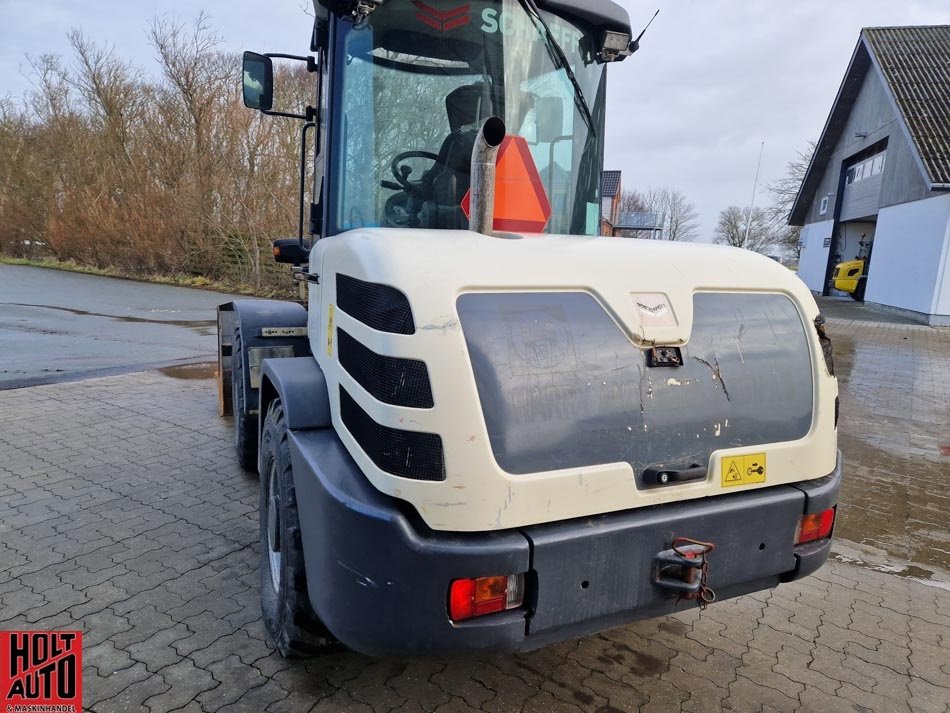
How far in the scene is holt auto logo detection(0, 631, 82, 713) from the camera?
2188 mm

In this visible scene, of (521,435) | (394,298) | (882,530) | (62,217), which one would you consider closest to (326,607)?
(521,435)

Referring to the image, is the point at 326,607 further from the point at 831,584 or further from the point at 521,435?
the point at 831,584

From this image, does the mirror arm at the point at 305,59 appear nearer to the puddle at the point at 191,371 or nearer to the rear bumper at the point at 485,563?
the rear bumper at the point at 485,563

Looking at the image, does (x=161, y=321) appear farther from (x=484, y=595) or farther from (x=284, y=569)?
(x=484, y=595)

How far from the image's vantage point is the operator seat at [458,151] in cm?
272

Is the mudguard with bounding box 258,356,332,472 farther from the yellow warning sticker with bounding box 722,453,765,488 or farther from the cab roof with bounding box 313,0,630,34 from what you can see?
the cab roof with bounding box 313,0,630,34

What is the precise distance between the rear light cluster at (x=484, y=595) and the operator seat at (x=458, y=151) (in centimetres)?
159

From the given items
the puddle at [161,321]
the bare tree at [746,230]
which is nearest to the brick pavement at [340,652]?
the puddle at [161,321]

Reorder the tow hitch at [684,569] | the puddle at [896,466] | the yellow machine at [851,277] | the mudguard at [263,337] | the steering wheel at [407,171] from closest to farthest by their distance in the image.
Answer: the tow hitch at [684,569]
the steering wheel at [407,171]
the puddle at [896,466]
the mudguard at [263,337]
the yellow machine at [851,277]

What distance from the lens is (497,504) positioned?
5.42 ft

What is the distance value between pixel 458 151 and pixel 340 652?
2.16 m

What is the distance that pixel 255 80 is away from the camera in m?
3.44

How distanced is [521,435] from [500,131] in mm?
1069

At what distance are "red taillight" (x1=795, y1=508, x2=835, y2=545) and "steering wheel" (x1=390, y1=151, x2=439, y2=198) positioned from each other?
200cm
